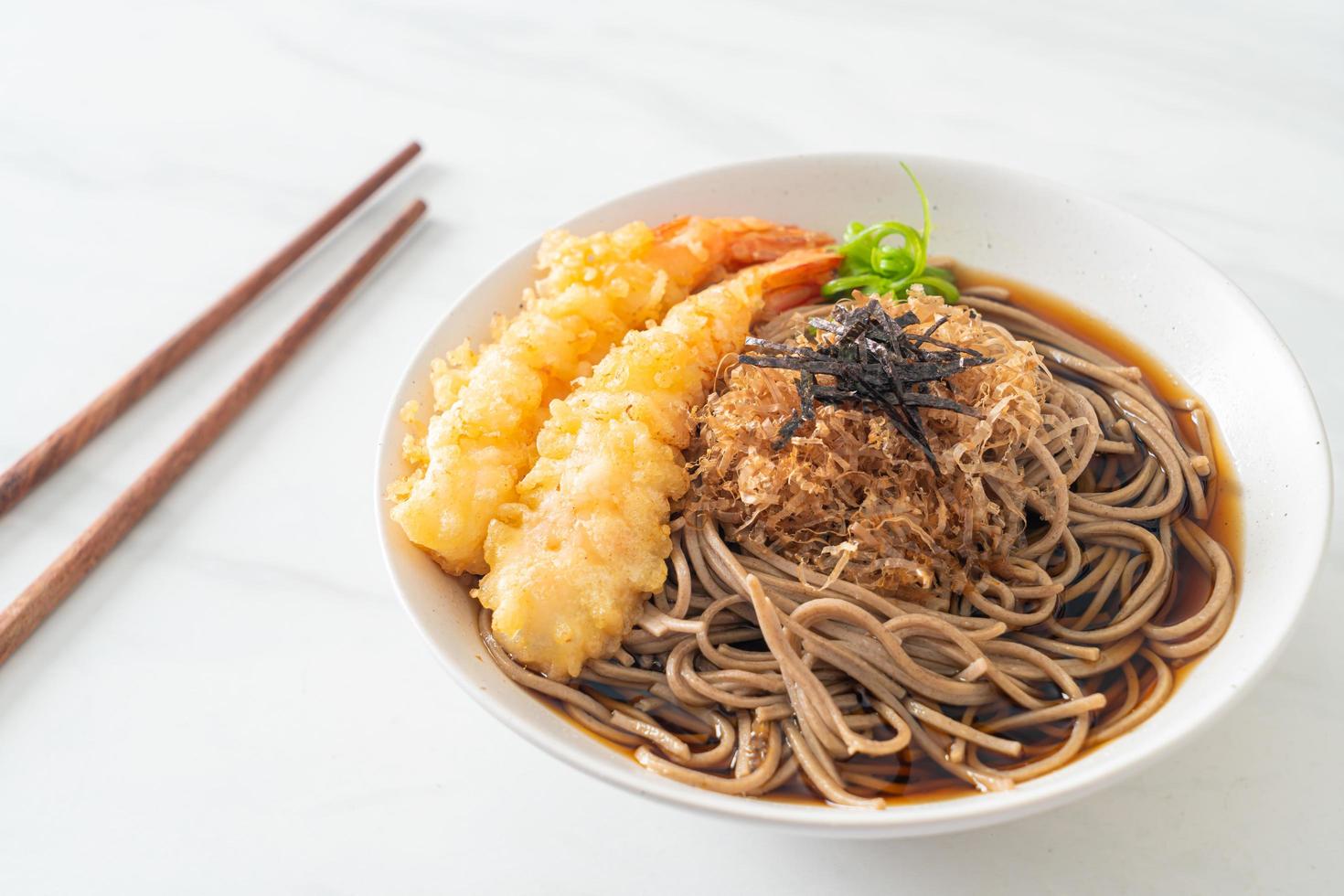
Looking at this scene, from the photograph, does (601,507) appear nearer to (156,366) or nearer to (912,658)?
(912,658)

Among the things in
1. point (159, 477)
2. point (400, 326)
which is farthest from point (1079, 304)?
point (159, 477)

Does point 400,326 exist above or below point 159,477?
above

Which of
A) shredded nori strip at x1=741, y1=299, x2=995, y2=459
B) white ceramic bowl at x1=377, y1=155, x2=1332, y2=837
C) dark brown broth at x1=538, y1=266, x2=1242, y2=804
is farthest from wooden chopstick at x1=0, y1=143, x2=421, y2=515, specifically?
shredded nori strip at x1=741, y1=299, x2=995, y2=459

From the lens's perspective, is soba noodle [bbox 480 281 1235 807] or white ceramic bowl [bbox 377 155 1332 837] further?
soba noodle [bbox 480 281 1235 807]

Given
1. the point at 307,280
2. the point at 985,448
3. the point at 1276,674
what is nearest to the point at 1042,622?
the point at 985,448

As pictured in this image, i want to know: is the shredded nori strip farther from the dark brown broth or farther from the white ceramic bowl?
the white ceramic bowl

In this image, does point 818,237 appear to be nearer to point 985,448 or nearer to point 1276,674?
point 985,448
